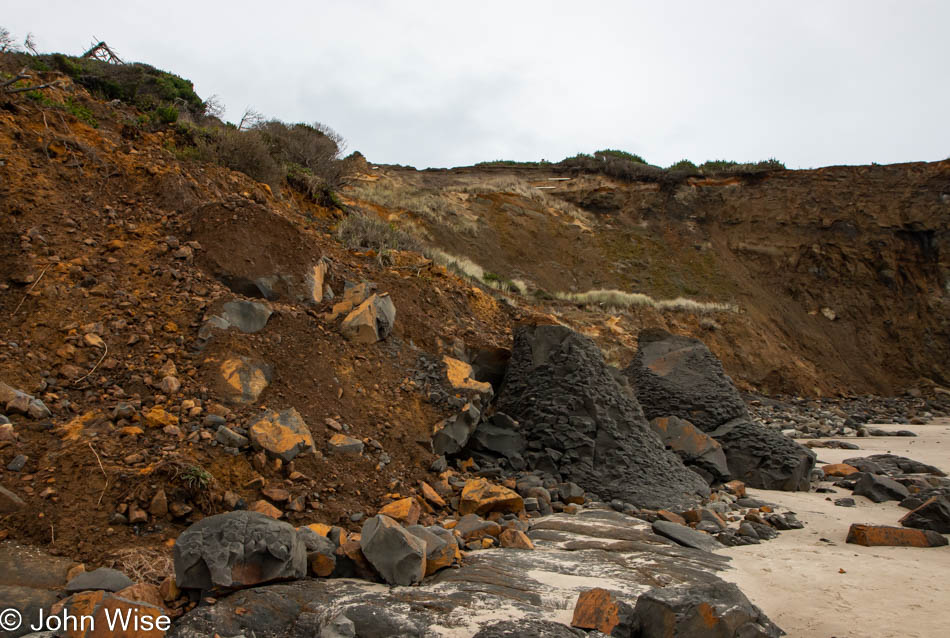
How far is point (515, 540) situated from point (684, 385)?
4875 mm

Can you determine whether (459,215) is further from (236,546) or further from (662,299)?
(236,546)

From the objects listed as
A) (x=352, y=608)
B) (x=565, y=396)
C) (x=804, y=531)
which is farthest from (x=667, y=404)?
(x=352, y=608)

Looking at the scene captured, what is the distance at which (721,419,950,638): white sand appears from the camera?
2736 mm

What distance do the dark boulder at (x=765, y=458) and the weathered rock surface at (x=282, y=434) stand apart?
5018 millimetres

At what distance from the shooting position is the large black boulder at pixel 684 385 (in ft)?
24.6

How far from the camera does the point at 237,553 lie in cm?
270

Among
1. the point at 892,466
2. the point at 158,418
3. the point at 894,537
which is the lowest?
the point at 892,466

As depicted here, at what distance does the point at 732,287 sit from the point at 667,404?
1576cm

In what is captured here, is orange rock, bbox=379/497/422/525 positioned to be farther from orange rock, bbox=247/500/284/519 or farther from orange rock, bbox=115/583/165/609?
orange rock, bbox=115/583/165/609

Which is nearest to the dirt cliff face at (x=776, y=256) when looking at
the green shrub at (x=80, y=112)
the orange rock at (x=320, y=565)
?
the green shrub at (x=80, y=112)

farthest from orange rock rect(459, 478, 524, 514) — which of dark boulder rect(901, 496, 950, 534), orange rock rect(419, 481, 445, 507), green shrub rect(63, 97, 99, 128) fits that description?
green shrub rect(63, 97, 99, 128)

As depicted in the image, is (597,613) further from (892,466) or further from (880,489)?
(892,466)

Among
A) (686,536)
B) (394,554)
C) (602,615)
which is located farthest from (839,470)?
(394,554)

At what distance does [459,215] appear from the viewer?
21.2 meters
